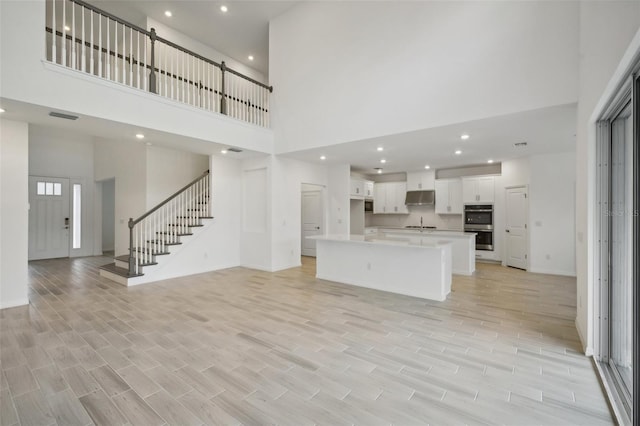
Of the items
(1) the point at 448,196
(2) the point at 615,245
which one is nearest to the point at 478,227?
(1) the point at 448,196

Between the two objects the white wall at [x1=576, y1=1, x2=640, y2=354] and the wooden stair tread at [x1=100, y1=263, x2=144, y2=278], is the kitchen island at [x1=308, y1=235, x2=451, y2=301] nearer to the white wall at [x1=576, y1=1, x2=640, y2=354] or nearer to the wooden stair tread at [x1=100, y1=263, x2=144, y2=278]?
the white wall at [x1=576, y1=1, x2=640, y2=354]

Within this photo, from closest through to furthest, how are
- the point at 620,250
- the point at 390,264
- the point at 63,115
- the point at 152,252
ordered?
1. the point at 620,250
2. the point at 63,115
3. the point at 390,264
4. the point at 152,252

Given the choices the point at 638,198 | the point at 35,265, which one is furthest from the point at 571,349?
the point at 35,265

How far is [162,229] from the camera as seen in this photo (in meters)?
6.39

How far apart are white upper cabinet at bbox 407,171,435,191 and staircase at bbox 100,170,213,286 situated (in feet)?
20.8

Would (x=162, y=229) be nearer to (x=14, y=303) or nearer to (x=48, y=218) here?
(x=14, y=303)

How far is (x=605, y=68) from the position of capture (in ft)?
7.25

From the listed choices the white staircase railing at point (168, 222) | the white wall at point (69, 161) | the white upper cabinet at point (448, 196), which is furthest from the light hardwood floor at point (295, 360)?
the white wall at point (69, 161)

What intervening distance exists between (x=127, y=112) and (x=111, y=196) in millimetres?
7211

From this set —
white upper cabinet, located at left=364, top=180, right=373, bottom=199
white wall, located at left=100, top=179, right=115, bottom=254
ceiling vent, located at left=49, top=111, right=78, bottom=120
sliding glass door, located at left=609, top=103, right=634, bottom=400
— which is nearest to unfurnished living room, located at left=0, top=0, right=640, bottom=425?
sliding glass door, located at left=609, top=103, right=634, bottom=400

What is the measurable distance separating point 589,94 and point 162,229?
730 cm

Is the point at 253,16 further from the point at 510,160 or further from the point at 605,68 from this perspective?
the point at 510,160

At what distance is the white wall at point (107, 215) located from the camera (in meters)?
9.84

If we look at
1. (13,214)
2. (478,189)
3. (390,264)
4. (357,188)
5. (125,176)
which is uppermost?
(125,176)
